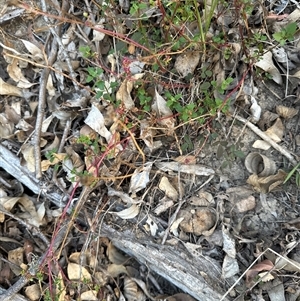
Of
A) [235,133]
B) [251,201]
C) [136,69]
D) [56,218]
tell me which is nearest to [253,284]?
[251,201]

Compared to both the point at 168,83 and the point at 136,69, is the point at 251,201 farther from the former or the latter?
the point at 136,69

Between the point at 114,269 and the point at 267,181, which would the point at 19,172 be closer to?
the point at 114,269

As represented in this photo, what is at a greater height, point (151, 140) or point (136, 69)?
point (136, 69)

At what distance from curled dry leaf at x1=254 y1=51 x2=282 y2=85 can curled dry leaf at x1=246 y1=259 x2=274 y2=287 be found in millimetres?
699

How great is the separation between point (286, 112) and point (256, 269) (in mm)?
601

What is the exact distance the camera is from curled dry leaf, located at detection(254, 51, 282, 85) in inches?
71.6

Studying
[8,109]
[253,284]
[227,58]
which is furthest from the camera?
[8,109]

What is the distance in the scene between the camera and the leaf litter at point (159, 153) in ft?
5.75

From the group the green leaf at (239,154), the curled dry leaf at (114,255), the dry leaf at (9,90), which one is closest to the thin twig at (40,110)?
the dry leaf at (9,90)

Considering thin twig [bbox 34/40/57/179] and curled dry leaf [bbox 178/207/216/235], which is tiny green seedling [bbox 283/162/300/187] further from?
thin twig [bbox 34/40/57/179]

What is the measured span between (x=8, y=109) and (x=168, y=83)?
0.70m

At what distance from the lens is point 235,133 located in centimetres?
182

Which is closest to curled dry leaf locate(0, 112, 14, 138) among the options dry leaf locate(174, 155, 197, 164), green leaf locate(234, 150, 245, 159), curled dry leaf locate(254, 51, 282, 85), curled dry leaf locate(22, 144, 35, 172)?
curled dry leaf locate(22, 144, 35, 172)

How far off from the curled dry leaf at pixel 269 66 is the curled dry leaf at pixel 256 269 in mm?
699
